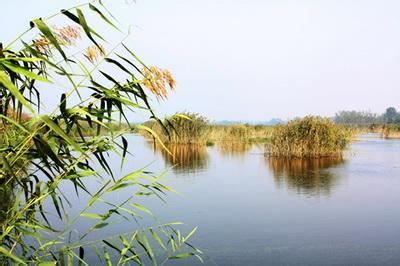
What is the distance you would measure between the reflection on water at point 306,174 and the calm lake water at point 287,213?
0.02m

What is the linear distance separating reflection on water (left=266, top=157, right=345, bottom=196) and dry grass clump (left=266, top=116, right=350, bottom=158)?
1.64 ft

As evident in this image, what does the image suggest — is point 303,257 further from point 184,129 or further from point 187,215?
point 184,129

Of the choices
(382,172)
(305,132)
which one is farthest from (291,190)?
(305,132)

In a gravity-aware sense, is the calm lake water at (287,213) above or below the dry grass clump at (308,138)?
below

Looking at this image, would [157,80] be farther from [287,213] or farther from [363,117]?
[363,117]

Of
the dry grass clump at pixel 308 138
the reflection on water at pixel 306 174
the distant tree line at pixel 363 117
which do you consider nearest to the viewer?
the reflection on water at pixel 306 174

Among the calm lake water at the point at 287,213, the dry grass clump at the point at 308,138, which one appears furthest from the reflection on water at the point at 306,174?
the dry grass clump at the point at 308,138

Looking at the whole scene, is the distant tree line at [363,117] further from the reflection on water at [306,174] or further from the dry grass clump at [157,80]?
the dry grass clump at [157,80]

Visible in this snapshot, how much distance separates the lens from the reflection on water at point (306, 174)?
26.3ft

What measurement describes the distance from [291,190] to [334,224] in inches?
92.0

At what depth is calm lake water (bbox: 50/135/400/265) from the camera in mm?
4410

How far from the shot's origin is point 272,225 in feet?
18.1

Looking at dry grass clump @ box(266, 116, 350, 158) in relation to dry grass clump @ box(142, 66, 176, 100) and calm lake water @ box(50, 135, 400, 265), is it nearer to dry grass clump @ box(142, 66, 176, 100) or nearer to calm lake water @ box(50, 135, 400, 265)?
calm lake water @ box(50, 135, 400, 265)

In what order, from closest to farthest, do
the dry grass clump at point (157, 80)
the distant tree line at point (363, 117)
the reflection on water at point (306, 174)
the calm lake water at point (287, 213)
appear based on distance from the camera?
the dry grass clump at point (157, 80) < the calm lake water at point (287, 213) < the reflection on water at point (306, 174) < the distant tree line at point (363, 117)
